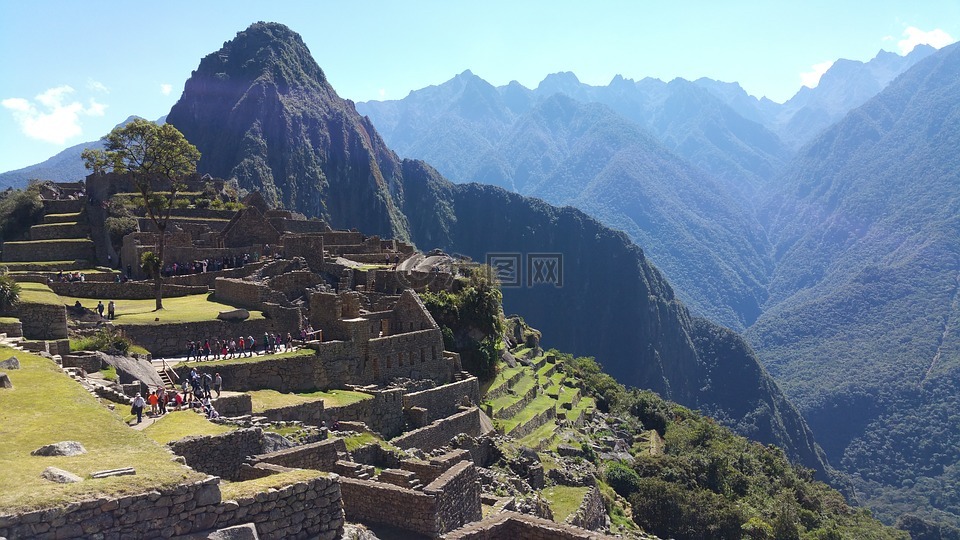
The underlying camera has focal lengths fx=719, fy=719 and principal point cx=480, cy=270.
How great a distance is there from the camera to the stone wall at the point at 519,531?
12016 mm

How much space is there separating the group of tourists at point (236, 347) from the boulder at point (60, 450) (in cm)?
1431

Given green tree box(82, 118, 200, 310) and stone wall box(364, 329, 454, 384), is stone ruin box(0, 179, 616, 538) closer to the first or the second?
stone wall box(364, 329, 454, 384)

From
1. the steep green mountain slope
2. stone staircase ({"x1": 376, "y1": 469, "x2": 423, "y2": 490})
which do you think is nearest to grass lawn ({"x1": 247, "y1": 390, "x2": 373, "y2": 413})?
stone staircase ({"x1": 376, "y1": 469, "x2": 423, "y2": 490})

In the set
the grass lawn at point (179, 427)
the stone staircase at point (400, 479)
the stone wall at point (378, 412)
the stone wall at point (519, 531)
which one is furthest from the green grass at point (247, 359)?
the stone wall at point (519, 531)

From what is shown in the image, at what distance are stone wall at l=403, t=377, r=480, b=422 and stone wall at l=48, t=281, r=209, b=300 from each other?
1330 cm

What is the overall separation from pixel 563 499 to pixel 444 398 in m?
6.34

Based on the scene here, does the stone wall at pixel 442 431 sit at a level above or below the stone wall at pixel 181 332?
below

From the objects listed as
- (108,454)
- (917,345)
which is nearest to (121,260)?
(108,454)

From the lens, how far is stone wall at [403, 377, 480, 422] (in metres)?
26.9

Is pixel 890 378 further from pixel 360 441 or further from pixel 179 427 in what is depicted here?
pixel 179 427

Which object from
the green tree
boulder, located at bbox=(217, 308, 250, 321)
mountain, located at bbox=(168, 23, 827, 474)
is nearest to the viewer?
boulder, located at bbox=(217, 308, 250, 321)

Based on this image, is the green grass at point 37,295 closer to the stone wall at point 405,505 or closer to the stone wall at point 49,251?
the stone wall at point 49,251

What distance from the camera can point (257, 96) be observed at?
172m

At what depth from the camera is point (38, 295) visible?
24.5 m
